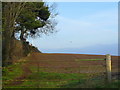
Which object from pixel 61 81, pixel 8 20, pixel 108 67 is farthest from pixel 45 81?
pixel 8 20

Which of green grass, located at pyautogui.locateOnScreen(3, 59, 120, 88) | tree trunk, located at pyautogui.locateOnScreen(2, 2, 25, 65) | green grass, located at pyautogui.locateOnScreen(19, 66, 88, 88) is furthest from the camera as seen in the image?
tree trunk, located at pyautogui.locateOnScreen(2, 2, 25, 65)

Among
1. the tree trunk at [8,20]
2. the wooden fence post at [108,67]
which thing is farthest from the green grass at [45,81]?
the tree trunk at [8,20]

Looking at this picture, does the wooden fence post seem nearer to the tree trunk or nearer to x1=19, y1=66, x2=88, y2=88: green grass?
x1=19, y1=66, x2=88, y2=88: green grass

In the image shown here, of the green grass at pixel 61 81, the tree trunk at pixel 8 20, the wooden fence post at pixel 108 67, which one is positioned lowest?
the green grass at pixel 61 81

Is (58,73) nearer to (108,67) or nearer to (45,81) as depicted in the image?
(45,81)

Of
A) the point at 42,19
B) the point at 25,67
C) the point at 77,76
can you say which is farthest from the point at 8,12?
the point at 42,19

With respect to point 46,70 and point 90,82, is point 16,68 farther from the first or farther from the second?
point 90,82

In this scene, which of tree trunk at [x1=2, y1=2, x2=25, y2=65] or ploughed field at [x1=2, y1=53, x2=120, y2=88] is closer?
ploughed field at [x1=2, y1=53, x2=120, y2=88]

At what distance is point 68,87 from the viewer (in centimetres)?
784

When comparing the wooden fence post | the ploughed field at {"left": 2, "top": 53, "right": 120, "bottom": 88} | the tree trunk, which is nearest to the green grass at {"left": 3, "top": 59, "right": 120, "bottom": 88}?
the ploughed field at {"left": 2, "top": 53, "right": 120, "bottom": 88}

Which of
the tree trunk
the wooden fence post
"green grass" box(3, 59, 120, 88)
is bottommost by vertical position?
"green grass" box(3, 59, 120, 88)

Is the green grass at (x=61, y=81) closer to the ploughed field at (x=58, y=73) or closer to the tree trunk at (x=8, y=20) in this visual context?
the ploughed field at (x=58, y=73)

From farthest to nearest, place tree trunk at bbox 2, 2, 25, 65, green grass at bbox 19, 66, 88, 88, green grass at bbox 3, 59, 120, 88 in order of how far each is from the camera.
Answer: tree trunk at bbox 2, 2, 25, 65, green grass at bbox 19, 66, 88, 88, green grass at bbox 3, 59, 120, 88

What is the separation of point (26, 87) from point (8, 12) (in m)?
6.04
